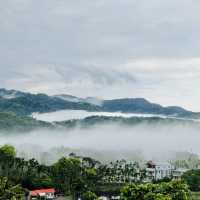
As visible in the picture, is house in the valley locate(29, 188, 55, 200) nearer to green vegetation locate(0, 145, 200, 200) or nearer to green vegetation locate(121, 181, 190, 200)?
green vegetation locate(0, 145, 200, 200)

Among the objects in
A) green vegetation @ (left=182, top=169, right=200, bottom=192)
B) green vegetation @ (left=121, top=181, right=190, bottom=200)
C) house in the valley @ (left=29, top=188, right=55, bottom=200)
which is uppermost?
green vegetation @ (left=121, top=181, right=190, bottom=200)

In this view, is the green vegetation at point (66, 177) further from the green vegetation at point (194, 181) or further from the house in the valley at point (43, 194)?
the house in the valley at point (43, 194)

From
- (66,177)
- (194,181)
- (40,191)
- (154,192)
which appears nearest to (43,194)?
(40,191)

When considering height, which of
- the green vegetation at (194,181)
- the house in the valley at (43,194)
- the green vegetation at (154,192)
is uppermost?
the green vegetation at (154,192)

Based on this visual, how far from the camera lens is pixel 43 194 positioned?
265 feet

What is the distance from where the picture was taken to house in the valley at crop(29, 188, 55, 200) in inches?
3100

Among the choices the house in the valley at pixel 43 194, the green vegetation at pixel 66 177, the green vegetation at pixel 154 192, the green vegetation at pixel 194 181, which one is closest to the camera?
the green vegetation at pixel 154 192

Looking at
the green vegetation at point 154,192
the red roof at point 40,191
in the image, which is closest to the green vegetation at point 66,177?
the red roof at point 40,191

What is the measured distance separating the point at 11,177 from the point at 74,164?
11909 millimetres

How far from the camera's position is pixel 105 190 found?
91688mm

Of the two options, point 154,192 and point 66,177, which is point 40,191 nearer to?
point 66,177

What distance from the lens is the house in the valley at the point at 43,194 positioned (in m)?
78.8

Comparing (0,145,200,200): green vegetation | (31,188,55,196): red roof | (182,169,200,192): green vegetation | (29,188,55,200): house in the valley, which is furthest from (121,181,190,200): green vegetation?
(182,169,200,192): green vegetation

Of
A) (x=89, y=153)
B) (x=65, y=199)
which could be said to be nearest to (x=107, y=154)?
(x=89, y=153)
